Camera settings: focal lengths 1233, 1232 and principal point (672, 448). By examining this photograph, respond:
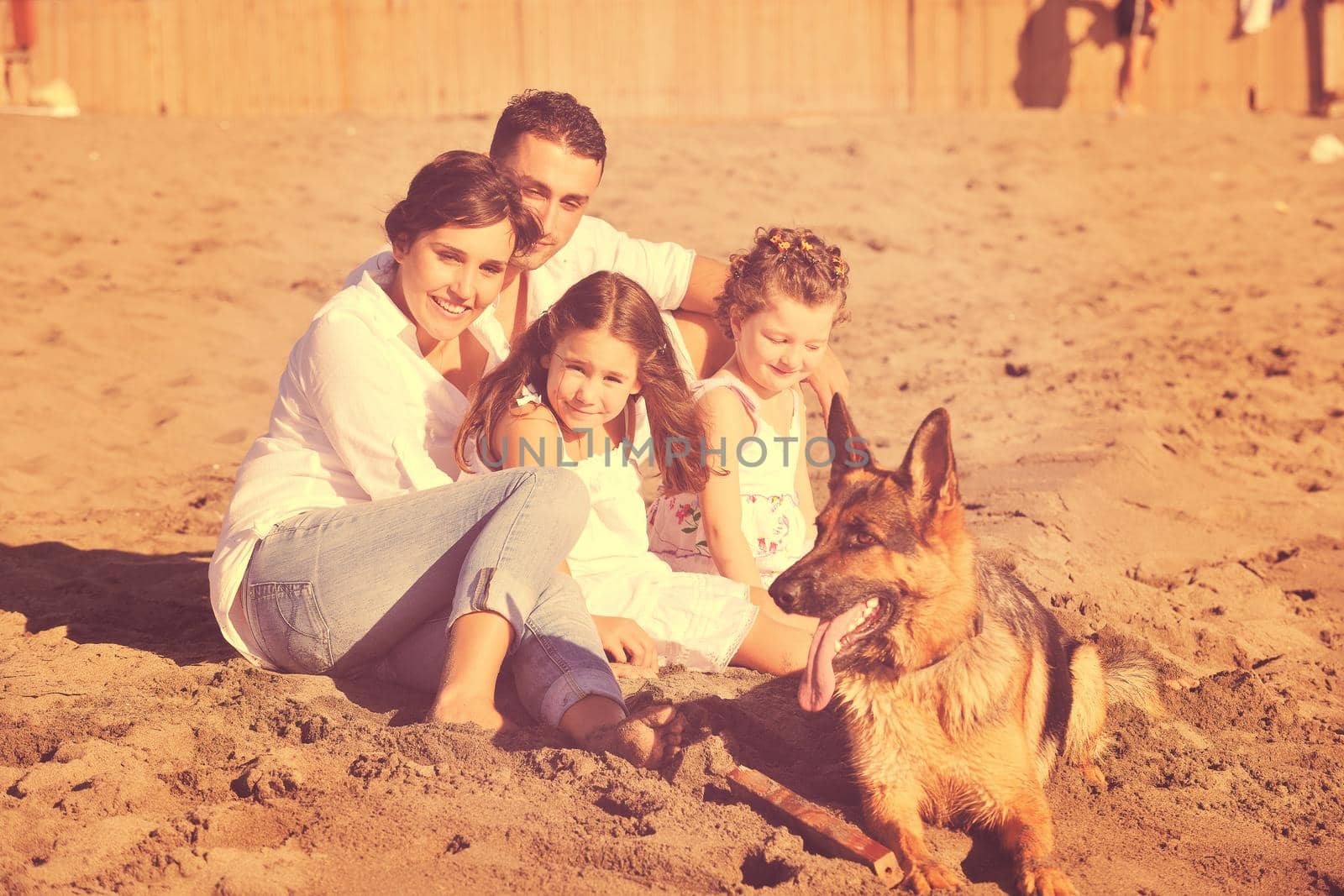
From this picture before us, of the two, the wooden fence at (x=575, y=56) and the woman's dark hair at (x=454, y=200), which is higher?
the wooden fence at (x=575, y=56)

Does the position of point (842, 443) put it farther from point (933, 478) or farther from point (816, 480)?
point (816, 480)

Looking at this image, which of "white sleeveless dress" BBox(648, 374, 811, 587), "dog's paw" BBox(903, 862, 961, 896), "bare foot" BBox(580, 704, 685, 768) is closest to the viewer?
"dog's paw" BBox(903, 862, 961, 896)

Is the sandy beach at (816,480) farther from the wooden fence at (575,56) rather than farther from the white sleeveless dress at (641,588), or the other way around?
the wooden fence at (575,56)

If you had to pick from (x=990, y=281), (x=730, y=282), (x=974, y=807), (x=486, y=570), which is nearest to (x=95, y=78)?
(x=990, y=281)

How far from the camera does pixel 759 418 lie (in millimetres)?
4613

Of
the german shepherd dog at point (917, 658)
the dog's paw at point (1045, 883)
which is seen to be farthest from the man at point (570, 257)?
the dog's paw at point (1045, 883)

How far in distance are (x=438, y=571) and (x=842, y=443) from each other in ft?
4.02

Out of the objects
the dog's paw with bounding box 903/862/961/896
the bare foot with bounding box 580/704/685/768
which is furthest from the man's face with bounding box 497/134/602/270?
the dog's paw with bounding box 903/862/961/896

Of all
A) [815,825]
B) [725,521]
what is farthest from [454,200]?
[815,825]

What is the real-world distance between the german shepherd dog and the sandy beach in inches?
8.5

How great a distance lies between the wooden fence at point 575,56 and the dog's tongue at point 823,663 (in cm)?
1193

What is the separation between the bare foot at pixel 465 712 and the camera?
3.32 meters

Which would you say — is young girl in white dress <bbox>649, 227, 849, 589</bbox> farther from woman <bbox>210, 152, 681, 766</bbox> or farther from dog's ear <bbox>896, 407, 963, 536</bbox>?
dog's ear <bbox>896, 407, 963, 536</bbox>

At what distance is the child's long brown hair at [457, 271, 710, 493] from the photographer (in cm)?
399
